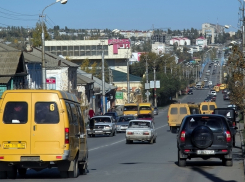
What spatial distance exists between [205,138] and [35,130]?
5.89 meters

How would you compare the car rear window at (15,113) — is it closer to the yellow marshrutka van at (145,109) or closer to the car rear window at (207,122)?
the car rear window at (207,122)

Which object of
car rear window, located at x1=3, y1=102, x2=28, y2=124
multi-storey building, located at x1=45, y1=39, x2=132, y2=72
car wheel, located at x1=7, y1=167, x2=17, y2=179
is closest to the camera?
car rear window, located at x1=3, y1=102, x2=28, y2=124

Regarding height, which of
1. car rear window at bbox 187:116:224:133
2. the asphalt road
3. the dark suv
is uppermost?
car rear window at bbox 187:116:224:133

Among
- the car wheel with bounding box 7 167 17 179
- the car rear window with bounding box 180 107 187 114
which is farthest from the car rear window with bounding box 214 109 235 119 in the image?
the car wheel with bounding box 7 167 17 179

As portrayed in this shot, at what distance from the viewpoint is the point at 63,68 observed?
6706 centimetres

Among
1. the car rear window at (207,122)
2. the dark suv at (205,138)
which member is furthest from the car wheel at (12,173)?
the car rear window at (207,122)

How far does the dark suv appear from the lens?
1634 cm

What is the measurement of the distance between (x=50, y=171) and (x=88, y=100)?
60217 millimetres

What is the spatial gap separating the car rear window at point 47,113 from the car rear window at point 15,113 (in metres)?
0.28

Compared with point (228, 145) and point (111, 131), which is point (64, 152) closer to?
point (228, 145)

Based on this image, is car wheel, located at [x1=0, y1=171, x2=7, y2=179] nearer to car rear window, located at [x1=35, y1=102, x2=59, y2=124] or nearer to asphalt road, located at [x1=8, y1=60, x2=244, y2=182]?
asphalt road, located at [x1=8, y1=60, x2=244, y2=182]

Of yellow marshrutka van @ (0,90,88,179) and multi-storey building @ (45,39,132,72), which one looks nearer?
yellow marshrutka van @ (0,90,88,179)

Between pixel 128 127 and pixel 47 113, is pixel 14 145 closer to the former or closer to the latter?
pixel 47 113

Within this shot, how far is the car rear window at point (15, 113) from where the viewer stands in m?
12.7
